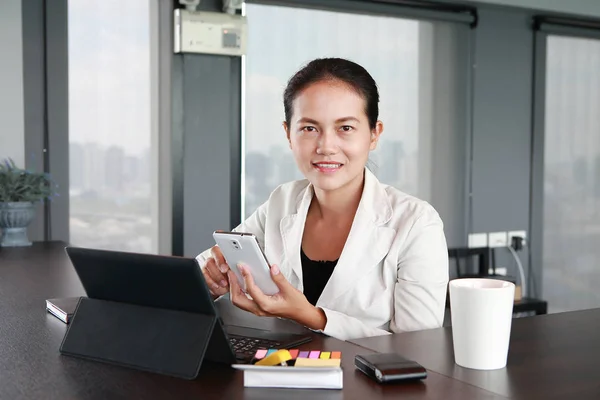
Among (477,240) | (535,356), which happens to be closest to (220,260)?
(535,356)

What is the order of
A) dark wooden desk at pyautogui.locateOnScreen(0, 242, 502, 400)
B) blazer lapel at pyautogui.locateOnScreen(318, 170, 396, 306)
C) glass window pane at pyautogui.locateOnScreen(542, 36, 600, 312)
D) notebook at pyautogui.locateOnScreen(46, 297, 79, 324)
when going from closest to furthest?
dark wooden desk at pyautogui.locateOnScreen(0, 242, 502, 400) < notebook at pyautogui.locateOnScreen(46, 297, 79, 324) < blazer lapel at pyautogui.locateOnScreen(318, 170, 396, 306) < glass window pane at pyautogui.locateOnScreen(542, 36, 600, 312)

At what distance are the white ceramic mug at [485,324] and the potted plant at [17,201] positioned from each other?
229 centimetres

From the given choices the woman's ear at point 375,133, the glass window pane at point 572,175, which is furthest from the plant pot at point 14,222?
the glass window pane at point 572,175

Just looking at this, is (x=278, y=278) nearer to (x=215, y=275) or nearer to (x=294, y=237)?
(x=215, y=275)

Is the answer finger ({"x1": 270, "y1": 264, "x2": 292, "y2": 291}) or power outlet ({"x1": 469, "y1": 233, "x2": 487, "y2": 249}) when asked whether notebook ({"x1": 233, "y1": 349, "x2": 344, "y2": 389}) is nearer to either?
finger ({"x1": 270, "y1": 264, "x2": 292, "y2": 291})

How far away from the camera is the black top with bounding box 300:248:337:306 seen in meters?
1.92

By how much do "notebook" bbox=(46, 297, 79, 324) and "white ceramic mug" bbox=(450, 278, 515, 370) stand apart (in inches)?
32.3

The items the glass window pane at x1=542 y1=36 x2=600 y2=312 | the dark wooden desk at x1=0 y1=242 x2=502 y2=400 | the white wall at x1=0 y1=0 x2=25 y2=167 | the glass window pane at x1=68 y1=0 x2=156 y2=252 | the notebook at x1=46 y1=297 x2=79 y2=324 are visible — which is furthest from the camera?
the glass window pane at x1=542 y1=36 x2=600 y2=312

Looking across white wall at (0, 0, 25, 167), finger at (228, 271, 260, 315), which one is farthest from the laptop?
white wall at (0, 0, 25, 167)

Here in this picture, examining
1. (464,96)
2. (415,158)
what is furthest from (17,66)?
(464,96)

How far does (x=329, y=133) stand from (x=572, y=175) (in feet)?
11.2

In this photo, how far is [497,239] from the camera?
176 inches

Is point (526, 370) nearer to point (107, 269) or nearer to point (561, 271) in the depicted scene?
point (107, 269)

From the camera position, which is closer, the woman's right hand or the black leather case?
the black leather case
